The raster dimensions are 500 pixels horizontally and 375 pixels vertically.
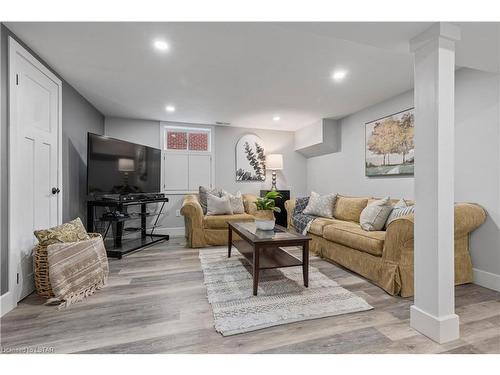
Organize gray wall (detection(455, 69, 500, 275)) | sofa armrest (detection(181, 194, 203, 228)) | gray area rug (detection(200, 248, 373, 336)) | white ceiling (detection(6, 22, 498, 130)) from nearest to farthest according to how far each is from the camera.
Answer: gray area rug (detection(200, 248, 373, 336)), white ceiling (detection(6, 22, 498, 130)), gray wall (detection(455, 69, 500, 275)), sofa armrest (detection(181, 194, 203, 228))

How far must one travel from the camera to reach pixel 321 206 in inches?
146

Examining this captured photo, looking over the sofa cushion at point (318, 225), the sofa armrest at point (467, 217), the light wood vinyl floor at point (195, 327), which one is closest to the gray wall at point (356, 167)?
the sofa armrest at point (467, 217)

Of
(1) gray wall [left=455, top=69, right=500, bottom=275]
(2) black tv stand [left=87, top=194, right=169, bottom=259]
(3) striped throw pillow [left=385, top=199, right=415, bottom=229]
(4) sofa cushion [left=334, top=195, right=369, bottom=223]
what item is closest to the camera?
(1) gray wall [left=455, top=69, right=500, bottom=275]

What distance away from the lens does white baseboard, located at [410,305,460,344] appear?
1.46 metres

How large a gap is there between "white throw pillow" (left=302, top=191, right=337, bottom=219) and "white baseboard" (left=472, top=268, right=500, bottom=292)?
1.67m

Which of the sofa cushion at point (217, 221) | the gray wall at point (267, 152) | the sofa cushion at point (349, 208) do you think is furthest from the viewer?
the gray wall at point (267, 152)

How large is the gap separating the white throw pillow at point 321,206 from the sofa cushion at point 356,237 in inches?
22.7

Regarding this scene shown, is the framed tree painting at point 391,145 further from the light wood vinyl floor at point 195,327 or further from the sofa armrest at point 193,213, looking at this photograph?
the sofa armrest at point 193,213

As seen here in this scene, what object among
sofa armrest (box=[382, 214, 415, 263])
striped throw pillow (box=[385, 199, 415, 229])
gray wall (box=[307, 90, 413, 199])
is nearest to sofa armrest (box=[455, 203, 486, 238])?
striped throw pillow (box=[385, 199, 415, 229])

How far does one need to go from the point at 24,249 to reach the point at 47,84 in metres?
1.60

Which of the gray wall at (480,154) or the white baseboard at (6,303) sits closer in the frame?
the white baseboard at (6,303)

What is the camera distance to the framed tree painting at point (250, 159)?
198 inches

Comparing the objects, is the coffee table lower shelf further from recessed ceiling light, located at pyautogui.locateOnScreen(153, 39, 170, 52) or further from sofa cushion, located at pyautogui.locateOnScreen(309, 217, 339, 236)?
recessed ceiling light, located at pyautogui.locateOnScreen(153, 39, 170, 52)

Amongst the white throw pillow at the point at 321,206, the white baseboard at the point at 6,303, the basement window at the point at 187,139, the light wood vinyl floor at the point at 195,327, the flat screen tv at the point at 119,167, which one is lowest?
the light wood vinyl floor at the point at 195,327
